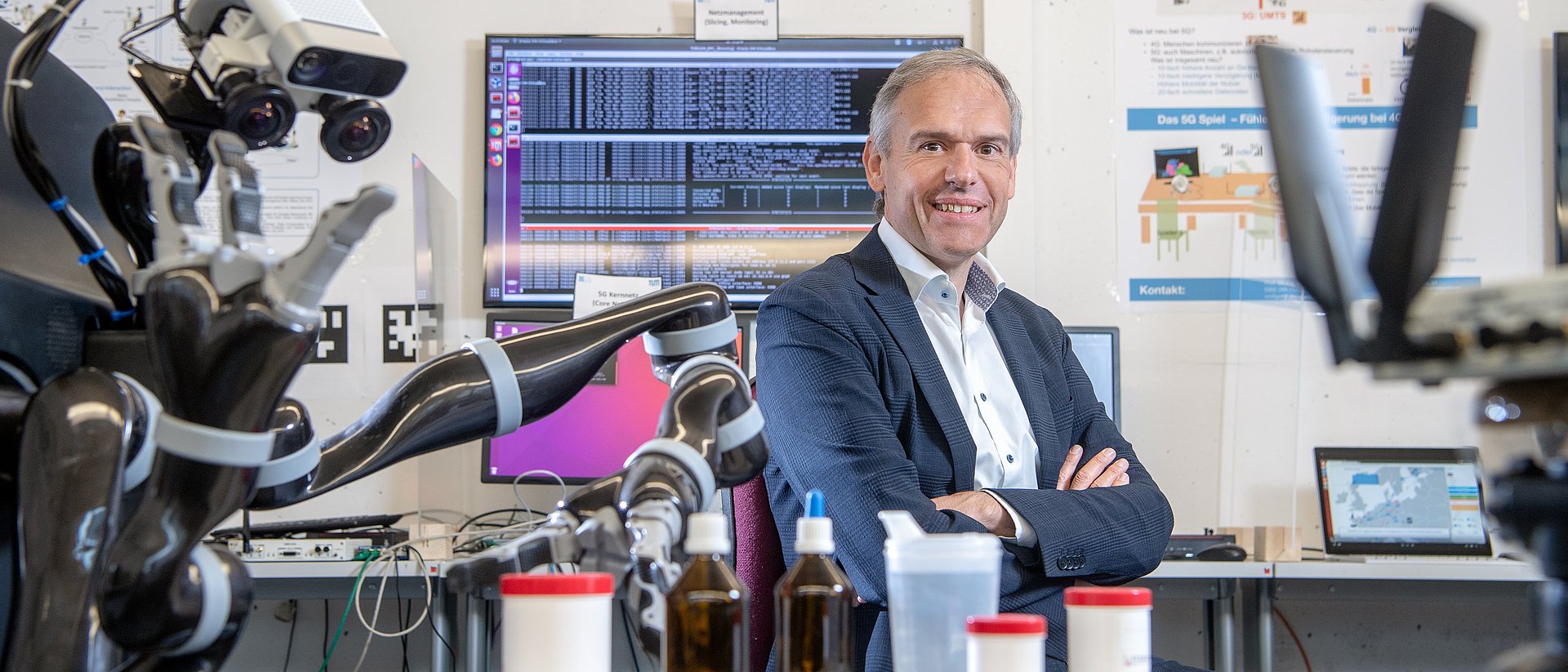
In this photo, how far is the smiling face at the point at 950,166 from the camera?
1.95 m

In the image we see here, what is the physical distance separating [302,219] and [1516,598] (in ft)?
9.54

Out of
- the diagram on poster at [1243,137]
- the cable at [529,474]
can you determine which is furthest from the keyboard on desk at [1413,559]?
the cable at [529,474]

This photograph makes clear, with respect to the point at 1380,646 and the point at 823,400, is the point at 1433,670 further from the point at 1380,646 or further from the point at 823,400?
the point at 823,400

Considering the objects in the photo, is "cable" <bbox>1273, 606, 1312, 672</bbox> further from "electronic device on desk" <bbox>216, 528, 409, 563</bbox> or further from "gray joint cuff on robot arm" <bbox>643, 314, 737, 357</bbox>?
"gray joint cuff on robot arm" <bbox>643, 314, 737, 357</bbox>

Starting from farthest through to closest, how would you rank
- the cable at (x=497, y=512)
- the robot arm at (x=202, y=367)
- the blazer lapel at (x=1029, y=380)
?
1. the cable at (x=497, y=512)
2. the blazer lapel at (x=1029, y=380)
3. the robot arm at (x=202, y=367)

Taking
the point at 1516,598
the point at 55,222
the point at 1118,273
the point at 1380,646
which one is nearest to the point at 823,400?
the point at 55,222

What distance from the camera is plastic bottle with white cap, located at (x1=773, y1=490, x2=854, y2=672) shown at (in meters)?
0.88

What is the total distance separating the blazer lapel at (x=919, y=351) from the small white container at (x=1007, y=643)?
0.93 metres

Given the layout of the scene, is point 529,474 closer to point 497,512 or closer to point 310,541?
point 497,512

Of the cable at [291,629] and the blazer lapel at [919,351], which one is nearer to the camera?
the blazer lapel at [919,351]

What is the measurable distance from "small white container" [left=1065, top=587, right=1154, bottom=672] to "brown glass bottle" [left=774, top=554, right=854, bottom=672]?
17 centimetres

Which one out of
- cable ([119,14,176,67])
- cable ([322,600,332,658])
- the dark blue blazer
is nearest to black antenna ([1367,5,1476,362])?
cable ([119,14,176,67])

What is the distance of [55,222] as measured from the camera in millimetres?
807

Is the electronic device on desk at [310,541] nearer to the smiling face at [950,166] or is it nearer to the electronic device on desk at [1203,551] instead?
the smiling face at [950,166]
